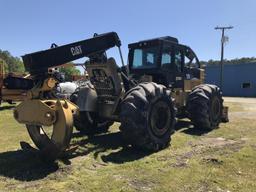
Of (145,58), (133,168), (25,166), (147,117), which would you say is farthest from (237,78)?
(25,166)

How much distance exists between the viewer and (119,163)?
276 inches

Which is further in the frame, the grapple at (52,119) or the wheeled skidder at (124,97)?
the wheeled skidder at (124,97)

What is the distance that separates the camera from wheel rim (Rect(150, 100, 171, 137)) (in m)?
8.23

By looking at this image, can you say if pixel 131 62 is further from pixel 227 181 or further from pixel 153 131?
pixel 227 181

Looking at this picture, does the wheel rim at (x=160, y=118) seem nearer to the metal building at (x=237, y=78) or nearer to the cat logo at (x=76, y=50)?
the cat logo at (x=76, y=50)

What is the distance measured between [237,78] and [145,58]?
41.3m

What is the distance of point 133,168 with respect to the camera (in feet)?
21.8

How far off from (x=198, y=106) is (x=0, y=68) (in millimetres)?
12596

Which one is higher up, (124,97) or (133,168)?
(124,97)

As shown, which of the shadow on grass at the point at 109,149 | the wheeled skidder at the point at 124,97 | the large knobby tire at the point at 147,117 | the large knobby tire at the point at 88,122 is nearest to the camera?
the wheeled skidder at the point at 124,97

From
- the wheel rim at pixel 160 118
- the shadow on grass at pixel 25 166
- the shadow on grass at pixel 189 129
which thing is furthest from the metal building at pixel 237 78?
the shadow on grass at pixel 25 166

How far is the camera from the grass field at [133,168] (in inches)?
223

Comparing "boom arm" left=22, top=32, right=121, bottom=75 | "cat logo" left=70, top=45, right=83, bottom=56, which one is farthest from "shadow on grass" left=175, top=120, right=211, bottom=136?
"cat logo" left=70, top=45, right=83, bottom=56

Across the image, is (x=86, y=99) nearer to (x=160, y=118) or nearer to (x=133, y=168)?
(x=160, y=118)
